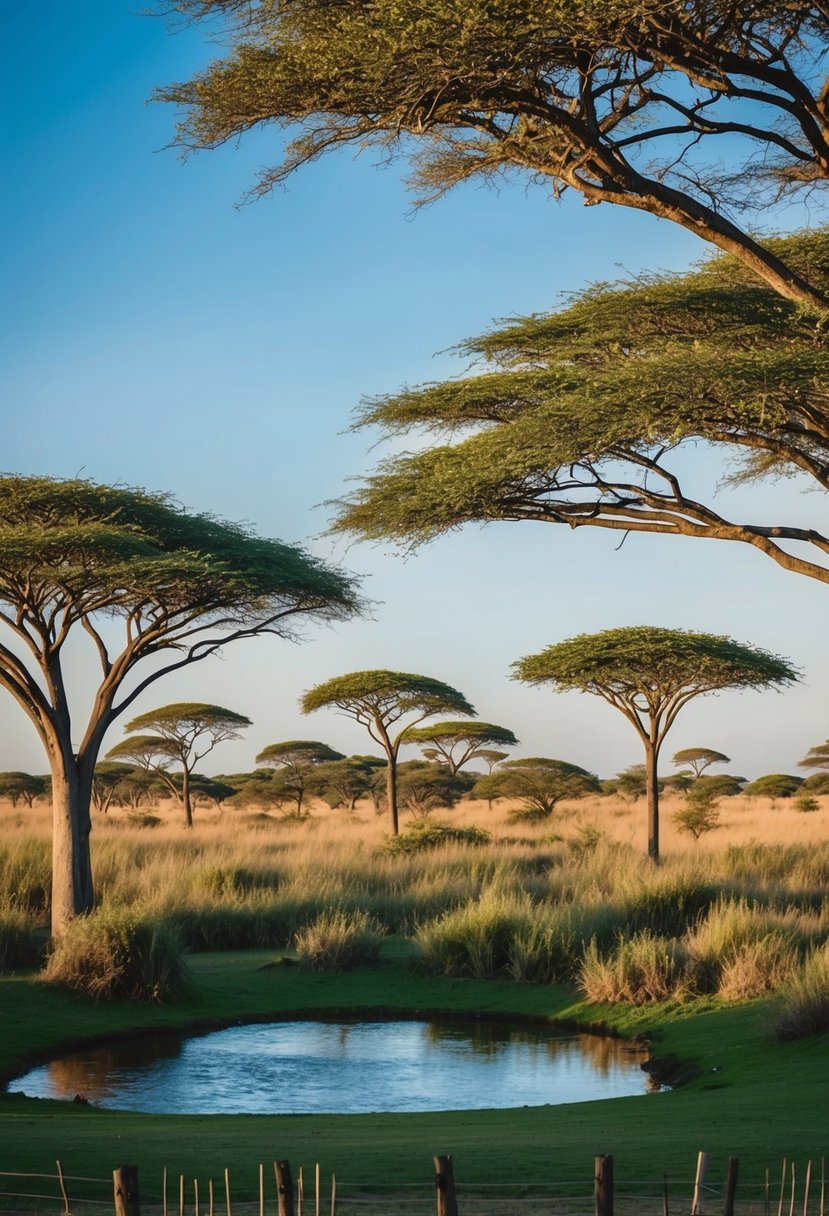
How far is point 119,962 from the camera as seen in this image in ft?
46.3

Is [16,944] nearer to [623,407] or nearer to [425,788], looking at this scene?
[623,407]

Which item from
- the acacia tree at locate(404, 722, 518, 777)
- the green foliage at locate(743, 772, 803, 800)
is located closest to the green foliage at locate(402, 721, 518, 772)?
the acacia tree at locate(404, 722, 518, 777)

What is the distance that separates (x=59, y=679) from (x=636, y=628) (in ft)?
41.3

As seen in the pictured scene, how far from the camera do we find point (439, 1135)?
8125 mm

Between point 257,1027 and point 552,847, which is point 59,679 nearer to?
point 257,1027

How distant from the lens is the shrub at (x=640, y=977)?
1391 centimetres

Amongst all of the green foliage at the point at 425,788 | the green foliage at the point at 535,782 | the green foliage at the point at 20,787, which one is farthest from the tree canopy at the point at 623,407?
the green foliage at the point at 20,787

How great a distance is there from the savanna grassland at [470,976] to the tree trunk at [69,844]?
595 mm

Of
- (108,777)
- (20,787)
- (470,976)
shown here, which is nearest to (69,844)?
(470,976)

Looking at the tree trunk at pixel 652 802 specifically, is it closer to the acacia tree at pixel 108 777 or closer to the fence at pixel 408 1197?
the fence at pixel 408 1197

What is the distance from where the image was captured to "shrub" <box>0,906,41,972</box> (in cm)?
1588

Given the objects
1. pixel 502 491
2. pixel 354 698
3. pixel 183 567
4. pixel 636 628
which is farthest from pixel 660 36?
pixel 354 698

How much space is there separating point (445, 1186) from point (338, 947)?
1223cm

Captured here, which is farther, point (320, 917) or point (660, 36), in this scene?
point (320, 917)
